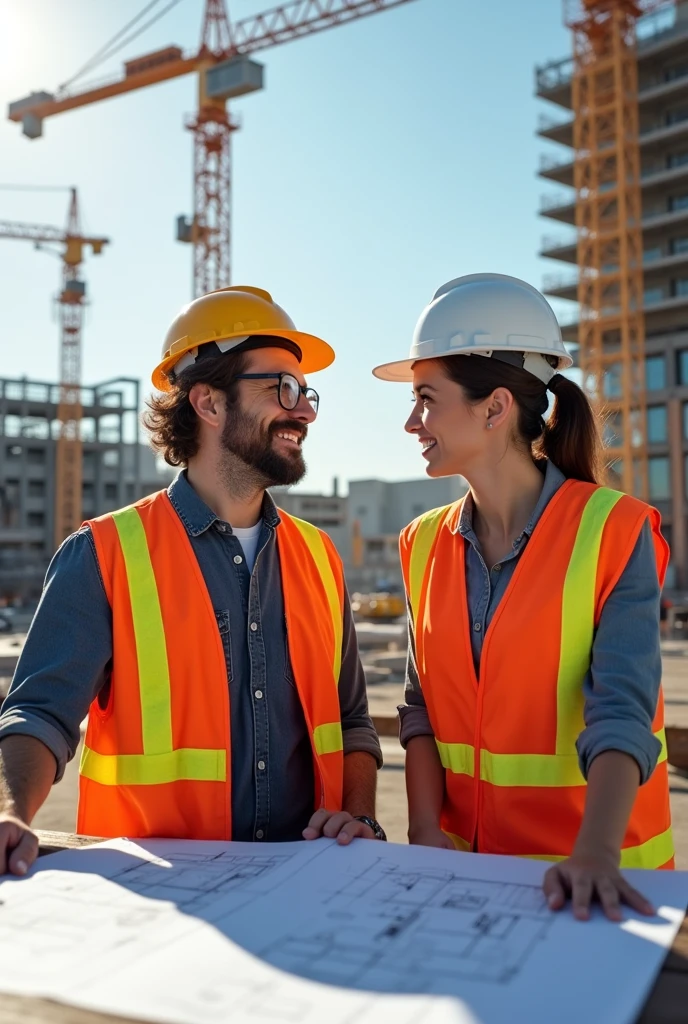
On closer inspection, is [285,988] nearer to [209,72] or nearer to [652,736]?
[652,736]

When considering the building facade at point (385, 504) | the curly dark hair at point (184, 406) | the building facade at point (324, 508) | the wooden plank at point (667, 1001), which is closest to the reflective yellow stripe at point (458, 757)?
the wooden plank at point (667, 1001)

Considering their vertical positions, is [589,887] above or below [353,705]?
below

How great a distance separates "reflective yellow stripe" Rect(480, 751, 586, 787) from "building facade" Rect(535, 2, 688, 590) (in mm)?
43707

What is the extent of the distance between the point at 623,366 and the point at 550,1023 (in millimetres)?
44733

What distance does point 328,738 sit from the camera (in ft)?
7.91

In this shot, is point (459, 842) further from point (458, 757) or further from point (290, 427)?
point (290, 427)

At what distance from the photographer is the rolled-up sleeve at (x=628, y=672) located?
1.75 m

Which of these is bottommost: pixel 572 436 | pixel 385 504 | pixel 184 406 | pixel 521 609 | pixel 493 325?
pixel 521 609

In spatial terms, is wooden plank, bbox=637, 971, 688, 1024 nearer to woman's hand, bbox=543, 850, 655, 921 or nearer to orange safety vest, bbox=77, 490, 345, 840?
woman's hand, bbox=543, 850, 655, 921

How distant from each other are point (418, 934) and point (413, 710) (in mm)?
1073

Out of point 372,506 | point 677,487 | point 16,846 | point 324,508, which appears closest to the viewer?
point 16,846

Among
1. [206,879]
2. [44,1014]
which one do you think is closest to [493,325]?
[206,879]

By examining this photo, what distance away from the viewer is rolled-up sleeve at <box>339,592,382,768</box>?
252 centimetres

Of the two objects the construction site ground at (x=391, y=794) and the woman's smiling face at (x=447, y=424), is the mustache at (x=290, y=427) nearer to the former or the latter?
the woman's smiling face at (x=447, y=424)
